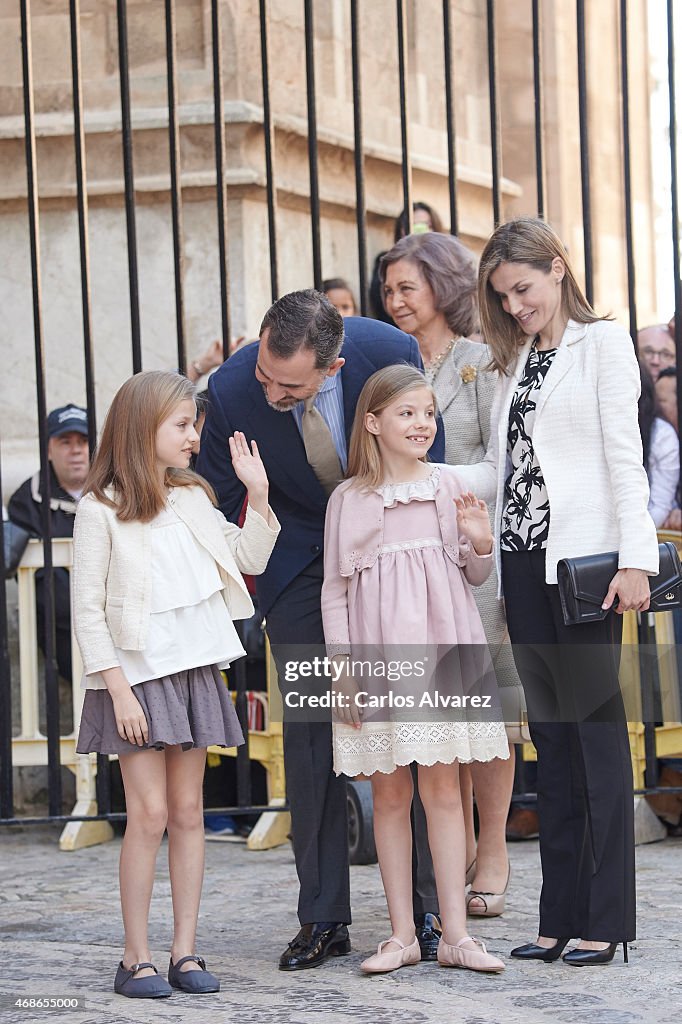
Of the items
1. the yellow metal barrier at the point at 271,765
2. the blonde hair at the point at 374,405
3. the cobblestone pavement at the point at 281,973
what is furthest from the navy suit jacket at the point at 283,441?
the yellow metal barrier at the point at 271,765

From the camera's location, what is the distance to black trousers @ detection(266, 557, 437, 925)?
3551 mm

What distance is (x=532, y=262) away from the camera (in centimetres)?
344

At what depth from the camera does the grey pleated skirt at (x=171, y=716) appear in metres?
3.28

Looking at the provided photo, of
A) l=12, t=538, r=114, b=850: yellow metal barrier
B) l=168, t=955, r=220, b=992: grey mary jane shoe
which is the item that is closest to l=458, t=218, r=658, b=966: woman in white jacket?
l=168, t=955, r=220, b=992: grey mary jane shoe

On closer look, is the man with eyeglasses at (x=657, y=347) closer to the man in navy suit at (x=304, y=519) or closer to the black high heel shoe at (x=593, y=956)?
the man in navy suit at (x=304, y=519)

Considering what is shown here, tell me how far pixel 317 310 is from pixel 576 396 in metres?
0.59

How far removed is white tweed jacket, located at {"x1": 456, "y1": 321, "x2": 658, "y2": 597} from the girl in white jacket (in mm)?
636

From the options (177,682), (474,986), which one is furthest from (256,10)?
(474,986)

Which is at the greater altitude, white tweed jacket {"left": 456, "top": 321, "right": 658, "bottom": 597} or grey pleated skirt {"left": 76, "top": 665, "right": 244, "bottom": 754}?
white tweed jacket {"left": 456, "top": 321, "right": 658, "bottom": 597}

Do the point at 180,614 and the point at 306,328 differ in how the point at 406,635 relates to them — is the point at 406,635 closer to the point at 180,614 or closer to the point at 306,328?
the point at 180,614

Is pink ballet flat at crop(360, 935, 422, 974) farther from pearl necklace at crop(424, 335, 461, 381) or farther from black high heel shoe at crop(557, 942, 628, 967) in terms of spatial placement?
pearl necklace at crop(424, 335, 461, 381)

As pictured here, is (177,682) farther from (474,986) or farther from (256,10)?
(256,10)

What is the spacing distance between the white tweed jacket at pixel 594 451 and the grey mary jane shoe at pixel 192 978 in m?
1.10

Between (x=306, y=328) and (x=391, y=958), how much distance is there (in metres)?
1.37
